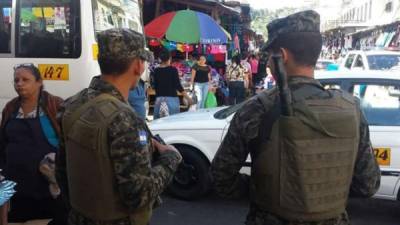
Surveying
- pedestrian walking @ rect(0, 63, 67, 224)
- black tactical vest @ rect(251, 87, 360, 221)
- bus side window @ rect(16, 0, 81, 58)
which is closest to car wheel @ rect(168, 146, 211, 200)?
bus side window @ rect(16, 0, 81, 58)

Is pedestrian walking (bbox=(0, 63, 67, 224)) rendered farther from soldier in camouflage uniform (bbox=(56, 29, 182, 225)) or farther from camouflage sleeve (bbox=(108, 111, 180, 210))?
camouflage sleeve (bbox=(108, 111, 180, 210))

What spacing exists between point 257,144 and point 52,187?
5.40 feet

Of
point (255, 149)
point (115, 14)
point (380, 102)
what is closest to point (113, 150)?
point (255, 149)

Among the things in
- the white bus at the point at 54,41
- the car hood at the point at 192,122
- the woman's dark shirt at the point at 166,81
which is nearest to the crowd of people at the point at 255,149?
the car hood at the point at 192,122

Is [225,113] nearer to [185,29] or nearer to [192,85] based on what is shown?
[185,29]

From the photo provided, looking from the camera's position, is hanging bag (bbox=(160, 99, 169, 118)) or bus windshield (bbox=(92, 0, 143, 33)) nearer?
bus windshield (bbox=(92, 0, 143, 33))

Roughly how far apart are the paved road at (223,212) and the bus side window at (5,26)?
3.10 m

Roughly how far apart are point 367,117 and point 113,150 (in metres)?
3.69

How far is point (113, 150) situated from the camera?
1.96 m

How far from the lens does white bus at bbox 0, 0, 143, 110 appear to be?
641 centimetres

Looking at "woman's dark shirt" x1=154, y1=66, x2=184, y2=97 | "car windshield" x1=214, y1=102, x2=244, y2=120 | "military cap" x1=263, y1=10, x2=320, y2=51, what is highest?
"military cap" x1=263, y1=10, x2=320, y2=51

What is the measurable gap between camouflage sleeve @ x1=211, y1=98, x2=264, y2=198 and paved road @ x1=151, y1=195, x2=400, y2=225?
A: 9.63 ft

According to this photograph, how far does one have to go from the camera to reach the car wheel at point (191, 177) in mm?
5508

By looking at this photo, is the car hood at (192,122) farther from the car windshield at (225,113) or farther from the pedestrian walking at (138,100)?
the pedestrian walking at (138,100)
